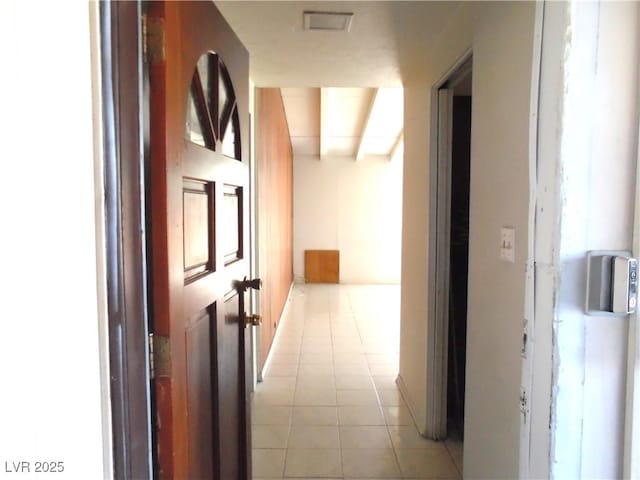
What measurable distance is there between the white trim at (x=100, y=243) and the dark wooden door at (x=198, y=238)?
111 mm

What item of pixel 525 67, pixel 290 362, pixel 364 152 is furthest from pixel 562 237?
pixel 364 152

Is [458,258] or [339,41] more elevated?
[339,41]

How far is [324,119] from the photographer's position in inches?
230

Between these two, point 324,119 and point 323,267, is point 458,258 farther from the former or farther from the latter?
point 323,267

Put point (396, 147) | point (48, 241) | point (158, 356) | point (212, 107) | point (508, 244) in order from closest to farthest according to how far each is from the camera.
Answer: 1. point (48, 241)
2. point (158, 356)
3. point (212, 107)
4. point (508, 244)
5. point (396, 147)

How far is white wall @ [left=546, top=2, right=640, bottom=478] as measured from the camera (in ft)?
2.83

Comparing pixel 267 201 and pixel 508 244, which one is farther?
pixel 267 201

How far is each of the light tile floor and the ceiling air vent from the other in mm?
2303

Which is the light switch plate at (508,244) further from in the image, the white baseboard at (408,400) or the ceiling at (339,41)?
the white baseboard at (408,400)

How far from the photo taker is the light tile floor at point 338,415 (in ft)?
7.50

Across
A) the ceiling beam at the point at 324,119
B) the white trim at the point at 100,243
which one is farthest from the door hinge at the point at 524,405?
the ceiling beam at the point at 324,119

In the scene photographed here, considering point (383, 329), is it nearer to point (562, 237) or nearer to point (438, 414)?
point (438, 414)

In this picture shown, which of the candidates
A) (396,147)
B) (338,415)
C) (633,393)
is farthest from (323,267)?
(633,393)

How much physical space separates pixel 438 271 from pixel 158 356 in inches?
73.6
